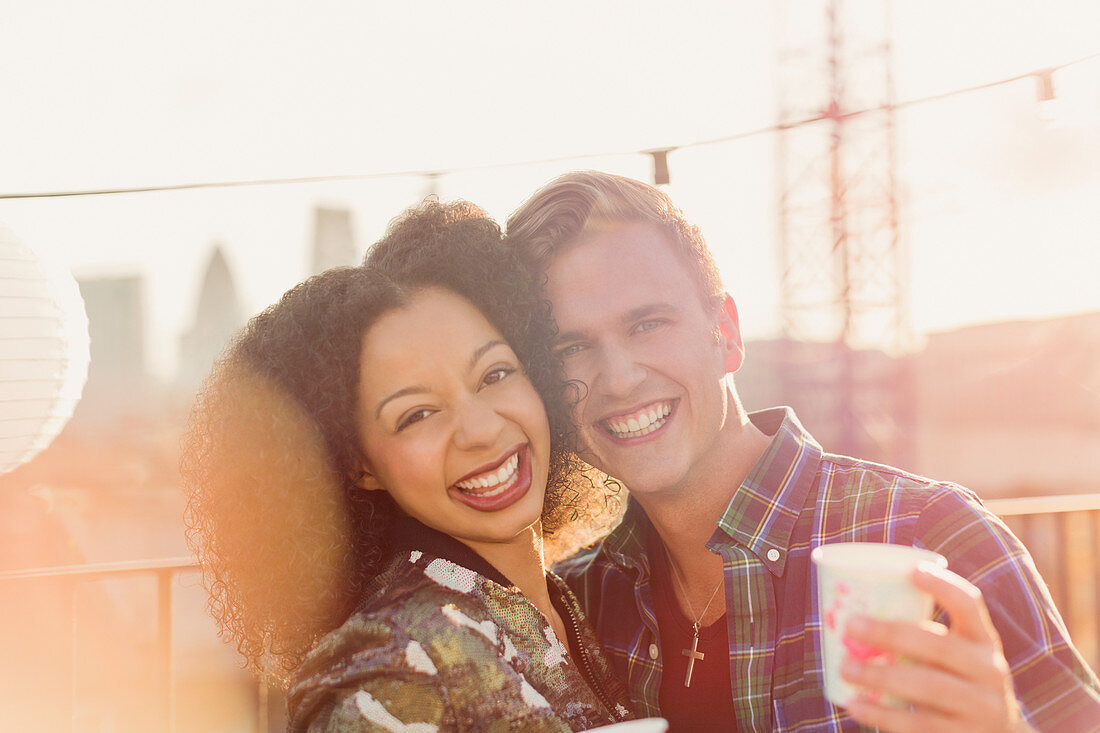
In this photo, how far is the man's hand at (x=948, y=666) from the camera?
107 cm

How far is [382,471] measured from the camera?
1947 millimetres

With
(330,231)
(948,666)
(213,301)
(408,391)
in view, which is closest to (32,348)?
(408,391)

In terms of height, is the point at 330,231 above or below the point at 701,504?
above

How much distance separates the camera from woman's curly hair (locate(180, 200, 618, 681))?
1.91 meters

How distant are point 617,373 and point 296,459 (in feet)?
3.05

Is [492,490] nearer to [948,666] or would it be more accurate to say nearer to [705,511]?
[705,511]

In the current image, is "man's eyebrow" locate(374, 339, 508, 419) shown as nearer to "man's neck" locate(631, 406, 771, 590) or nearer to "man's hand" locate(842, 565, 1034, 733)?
"man's neck" locate(631, 406, 771, 590)

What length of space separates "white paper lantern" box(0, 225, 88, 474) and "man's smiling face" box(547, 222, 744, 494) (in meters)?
1.96

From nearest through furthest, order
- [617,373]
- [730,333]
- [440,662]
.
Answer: [440,662], [617,373], [730,333]

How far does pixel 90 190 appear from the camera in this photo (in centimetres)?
356

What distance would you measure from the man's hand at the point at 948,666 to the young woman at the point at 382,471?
0.80 meters

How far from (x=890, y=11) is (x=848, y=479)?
23555 mm

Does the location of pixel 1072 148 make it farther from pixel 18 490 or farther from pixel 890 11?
pixel 18 490

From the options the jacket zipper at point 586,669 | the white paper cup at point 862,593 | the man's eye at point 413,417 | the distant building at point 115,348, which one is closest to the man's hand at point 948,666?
the white paper cup at point 862,593
